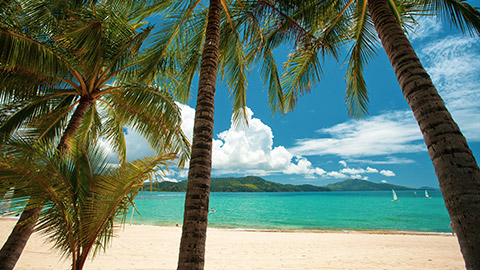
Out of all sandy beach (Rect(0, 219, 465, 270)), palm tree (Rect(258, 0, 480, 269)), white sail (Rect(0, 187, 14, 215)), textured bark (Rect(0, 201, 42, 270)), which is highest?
palm tree (Rect(258, 0, 480, 269))

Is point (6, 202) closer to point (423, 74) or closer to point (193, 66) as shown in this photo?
point (193, 66)

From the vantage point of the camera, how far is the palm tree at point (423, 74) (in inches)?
71.1

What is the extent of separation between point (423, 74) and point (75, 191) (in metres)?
4.72

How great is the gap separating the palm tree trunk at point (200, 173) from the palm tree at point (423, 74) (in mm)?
2177

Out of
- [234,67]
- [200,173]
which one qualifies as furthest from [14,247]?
[234,67]

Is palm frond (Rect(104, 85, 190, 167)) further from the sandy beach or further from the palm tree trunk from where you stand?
the sandy beach

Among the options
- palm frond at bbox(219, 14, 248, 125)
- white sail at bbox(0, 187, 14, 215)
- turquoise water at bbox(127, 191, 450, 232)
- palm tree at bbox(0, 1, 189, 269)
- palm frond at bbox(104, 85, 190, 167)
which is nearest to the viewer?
white sail at bbox(0, 187, 14, 215)

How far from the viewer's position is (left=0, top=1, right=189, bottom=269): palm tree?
403 centimetres

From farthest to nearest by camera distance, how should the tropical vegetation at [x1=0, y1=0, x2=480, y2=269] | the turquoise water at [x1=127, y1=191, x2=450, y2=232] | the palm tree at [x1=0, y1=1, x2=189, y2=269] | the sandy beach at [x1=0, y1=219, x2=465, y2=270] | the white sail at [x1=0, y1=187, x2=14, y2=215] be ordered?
the turquoise water at [x1=127, y1=191, x2=450, y2=232] < the sandy beach at [x1=0, y1=219, x2=465, y2=270] < the palm tree at [x1=0, y1=1, x2=189, y2=269] < the white sail at [x1=0, y1=187, x2=14, y2=215] < the tropical vegetation at [x1=0, y1=0, x2=480, y2=269]

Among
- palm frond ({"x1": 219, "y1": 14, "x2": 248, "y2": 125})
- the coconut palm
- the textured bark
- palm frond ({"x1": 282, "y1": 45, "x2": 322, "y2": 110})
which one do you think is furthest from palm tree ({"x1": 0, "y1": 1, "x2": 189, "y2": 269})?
palm frond ({"x1": 282, "y1": 45, "x2": 322, "y2": 110})

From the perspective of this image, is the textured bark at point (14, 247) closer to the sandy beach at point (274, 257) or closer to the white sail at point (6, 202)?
the white sail at point (6, 202)

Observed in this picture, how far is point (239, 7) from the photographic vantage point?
16.6 feet

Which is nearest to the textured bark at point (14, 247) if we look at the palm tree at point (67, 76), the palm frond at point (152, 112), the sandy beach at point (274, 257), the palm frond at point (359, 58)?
the palm tree at point (67, 76)

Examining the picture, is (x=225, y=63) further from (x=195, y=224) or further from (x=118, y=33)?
(x=195, y=224)
